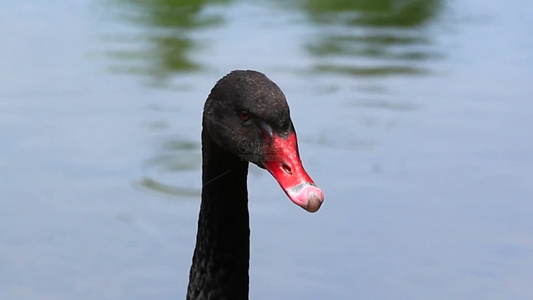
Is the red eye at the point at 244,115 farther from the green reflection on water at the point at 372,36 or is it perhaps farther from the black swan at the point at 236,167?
the green reflection on water at the point at 372,36

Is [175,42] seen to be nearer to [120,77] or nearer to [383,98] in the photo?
[120,77]

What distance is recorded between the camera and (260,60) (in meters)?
5.86

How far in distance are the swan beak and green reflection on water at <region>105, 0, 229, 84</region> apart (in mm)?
3255

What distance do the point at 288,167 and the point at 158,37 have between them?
4.17 meters

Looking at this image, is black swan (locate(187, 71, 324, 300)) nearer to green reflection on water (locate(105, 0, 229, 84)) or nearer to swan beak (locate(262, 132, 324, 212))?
swan beak (locate(262, 132, 324, 212))

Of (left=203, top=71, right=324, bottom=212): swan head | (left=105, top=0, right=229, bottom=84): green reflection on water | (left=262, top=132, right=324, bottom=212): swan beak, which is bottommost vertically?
(left=262, top=132, right=324, bottom=212): swan beak

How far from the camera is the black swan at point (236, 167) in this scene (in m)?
2.47

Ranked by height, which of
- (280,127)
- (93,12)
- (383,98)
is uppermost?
(93,12)

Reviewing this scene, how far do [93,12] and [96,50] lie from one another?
940mm

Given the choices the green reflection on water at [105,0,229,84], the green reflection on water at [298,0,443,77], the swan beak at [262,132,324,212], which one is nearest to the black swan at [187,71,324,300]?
the swan beak at [262,132,324,212]

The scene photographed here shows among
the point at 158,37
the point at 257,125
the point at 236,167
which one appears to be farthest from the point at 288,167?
the point at 158,37

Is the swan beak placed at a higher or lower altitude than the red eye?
lower

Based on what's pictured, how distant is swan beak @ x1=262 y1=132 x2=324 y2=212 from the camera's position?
2.36 meters

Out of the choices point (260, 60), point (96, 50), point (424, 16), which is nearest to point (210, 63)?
point (260, 60)
